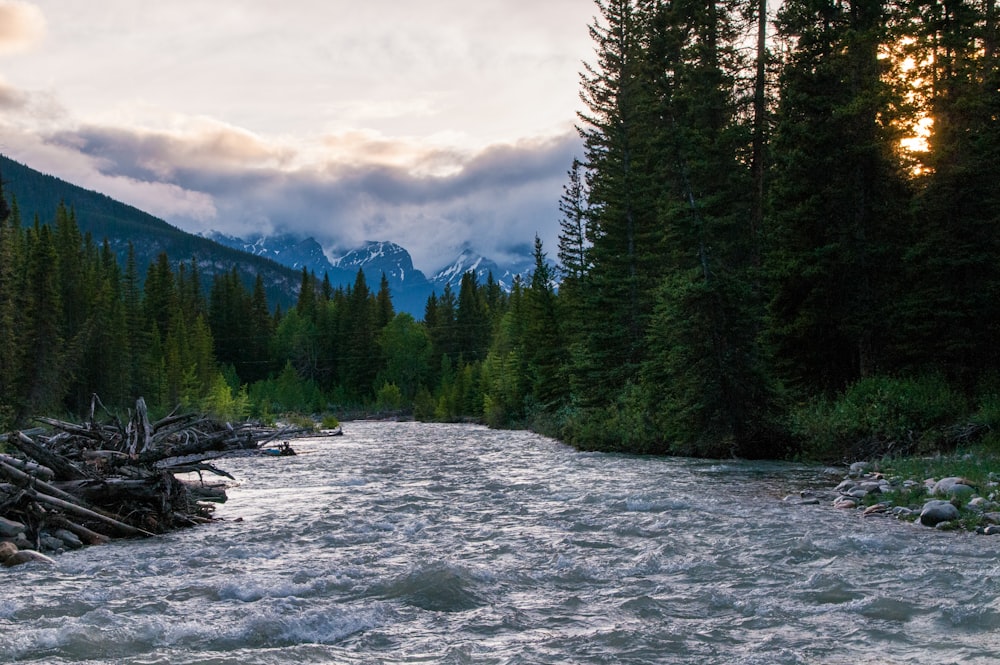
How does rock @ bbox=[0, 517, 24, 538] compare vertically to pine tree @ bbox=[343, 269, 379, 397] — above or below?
below

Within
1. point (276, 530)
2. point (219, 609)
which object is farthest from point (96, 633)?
point (276, 530)

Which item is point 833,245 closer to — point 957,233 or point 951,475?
point 957,233

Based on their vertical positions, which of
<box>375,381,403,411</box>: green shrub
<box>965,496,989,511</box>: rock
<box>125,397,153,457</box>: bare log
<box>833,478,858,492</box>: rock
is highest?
<box>125,397,153,457</box>: bare log

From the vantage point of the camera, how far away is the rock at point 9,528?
34.9 feet

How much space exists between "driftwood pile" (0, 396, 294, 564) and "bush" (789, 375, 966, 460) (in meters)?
16.5

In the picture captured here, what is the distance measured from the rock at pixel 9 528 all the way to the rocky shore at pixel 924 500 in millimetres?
12994

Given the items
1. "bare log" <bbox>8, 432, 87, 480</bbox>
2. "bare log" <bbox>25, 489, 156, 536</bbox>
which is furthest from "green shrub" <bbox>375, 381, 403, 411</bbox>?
"bare log" <bbox>25, 489, 156, 536</bbox>

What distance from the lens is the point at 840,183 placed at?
2528cm

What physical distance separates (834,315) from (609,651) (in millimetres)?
21692

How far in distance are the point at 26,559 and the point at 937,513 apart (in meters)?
13.1

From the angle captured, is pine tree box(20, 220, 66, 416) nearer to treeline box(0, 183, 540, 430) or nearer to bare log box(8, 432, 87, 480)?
treeline box(0, 183, 540, 430)

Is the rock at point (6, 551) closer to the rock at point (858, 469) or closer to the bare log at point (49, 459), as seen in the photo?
the bare log at point (49, 459)

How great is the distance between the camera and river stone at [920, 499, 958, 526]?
11.0 meters

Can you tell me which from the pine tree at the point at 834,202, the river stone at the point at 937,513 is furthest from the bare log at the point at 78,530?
the pine tree at the point at 834,202
